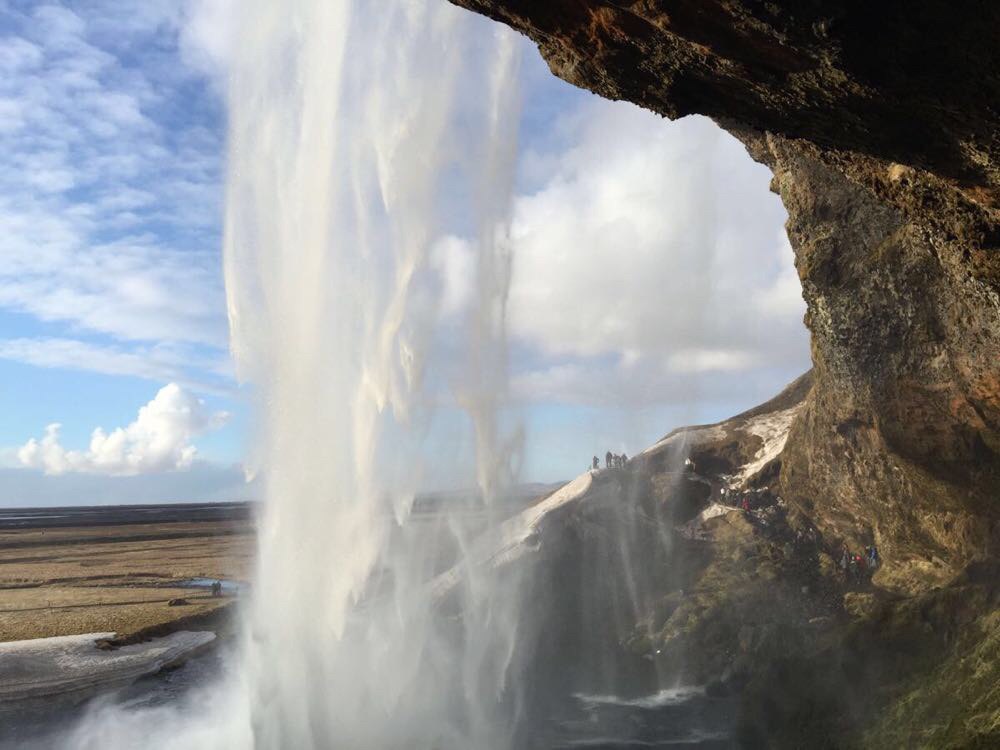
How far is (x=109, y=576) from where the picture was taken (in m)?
55.9

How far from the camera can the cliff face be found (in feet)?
22.7

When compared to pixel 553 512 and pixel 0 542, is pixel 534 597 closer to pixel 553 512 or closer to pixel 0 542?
pixel 553 512

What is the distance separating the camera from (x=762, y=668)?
78.2 feet

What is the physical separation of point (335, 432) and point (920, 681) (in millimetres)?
19049

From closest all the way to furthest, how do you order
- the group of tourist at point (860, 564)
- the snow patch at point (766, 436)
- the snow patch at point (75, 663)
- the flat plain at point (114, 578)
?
the snow patch at point (75, 663) < the group of tourist at point (860, 564) < the flat plain at point (114, 578) < the snow patch at point (766, 436)

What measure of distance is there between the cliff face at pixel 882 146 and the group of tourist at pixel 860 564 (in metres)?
6.38

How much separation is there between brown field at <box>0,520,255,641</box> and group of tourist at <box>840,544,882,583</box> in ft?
112

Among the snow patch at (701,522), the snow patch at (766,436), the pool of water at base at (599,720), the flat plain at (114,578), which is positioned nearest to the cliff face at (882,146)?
the pool of water at base at (599,720)

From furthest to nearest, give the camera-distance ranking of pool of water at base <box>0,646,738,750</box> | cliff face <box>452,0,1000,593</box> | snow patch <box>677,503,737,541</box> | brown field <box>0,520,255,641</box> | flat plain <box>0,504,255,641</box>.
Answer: brown field <box>0,520,255,641</box> → flat plain <box>0,504,255,641</box> → snow patch <box>677,503,737,541</box> → pool of water at base <box>0,646,738,750</box> → cliff face <box>452,0,1000,593</box>

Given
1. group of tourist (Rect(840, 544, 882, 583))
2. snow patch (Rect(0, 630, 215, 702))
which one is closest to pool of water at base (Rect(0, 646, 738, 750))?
snow patch (Rect(0, 630, 215, 702))

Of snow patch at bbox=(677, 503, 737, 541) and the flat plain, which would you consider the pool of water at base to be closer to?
the flat plain

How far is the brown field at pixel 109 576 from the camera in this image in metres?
37.5

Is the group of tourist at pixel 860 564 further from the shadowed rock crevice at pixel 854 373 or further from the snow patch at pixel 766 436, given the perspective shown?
the snow patch at pixel 766 436

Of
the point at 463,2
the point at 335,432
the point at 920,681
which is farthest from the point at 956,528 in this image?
the point at 463,2
